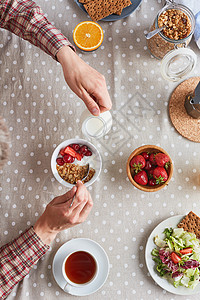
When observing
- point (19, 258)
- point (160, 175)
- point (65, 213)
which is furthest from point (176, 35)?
point (19, 258)

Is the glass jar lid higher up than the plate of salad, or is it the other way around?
the glass jar lid

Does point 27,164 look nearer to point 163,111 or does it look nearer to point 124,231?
point 124,231

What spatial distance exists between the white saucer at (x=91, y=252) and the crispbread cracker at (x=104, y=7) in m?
0.92

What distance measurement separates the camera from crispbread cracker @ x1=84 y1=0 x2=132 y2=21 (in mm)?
1361

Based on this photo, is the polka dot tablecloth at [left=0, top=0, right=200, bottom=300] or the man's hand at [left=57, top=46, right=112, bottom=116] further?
the polka dot tablecloth at [left=0, top=0, right=200, bottom=300]

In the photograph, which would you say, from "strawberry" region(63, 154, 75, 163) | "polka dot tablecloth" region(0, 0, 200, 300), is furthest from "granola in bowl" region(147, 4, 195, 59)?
"strawberry" region(63, 154, 75, 163)

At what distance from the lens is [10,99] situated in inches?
55.1

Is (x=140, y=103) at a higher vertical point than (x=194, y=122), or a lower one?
higher

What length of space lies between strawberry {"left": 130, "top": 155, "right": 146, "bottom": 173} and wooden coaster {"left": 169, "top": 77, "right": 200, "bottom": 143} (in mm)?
221

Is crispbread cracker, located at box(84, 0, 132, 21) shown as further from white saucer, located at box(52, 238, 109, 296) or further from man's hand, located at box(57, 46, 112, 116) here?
white saucer, located at box(52, 238, 109, 296)

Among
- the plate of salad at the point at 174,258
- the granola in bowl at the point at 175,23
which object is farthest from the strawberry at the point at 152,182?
the granola in bowl at the point at 175,23

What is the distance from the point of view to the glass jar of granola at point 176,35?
4.20 ft

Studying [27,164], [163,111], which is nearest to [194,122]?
[163,111]

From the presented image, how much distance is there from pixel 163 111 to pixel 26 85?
0.58 metres
